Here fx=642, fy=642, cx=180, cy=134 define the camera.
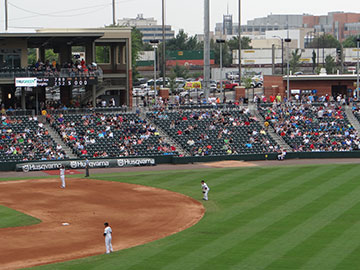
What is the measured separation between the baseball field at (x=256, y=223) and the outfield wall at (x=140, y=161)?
353 cm

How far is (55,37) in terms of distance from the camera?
198 ft

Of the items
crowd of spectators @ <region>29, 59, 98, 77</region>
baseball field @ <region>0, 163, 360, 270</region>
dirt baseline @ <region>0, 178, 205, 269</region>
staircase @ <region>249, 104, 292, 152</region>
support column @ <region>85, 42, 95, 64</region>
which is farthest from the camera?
support column @ <region>85, 42, 95, 64</region>

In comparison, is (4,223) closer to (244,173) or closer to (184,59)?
(244,173)

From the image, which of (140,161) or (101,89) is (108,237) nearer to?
(140,161)

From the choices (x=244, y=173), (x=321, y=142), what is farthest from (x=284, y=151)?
(x=244, y=173)

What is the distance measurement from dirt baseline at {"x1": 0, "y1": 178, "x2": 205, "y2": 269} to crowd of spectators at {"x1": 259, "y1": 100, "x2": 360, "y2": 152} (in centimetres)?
2030

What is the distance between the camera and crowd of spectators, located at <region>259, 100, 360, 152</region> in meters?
58.1

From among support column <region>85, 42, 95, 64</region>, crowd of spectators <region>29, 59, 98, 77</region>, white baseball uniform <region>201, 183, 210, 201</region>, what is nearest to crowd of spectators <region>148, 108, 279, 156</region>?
crowd of spectators <region>29, 59, 98, 77</region>

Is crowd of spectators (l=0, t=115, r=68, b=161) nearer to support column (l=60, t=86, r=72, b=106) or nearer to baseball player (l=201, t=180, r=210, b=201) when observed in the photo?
support column (l=60, t=86, r=72, b=106)

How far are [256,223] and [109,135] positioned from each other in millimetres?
26098

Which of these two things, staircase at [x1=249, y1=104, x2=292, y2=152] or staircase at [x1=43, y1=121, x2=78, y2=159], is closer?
staircase at [x1=43, y1=121, x2=78, y2=159]

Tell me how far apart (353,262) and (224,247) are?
18.5 feet

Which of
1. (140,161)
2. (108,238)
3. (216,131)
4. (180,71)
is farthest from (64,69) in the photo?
(180,71)

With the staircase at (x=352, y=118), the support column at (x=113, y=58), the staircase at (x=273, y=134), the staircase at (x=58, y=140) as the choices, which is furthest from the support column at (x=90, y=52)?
the staircase at (x=352, y=118)
